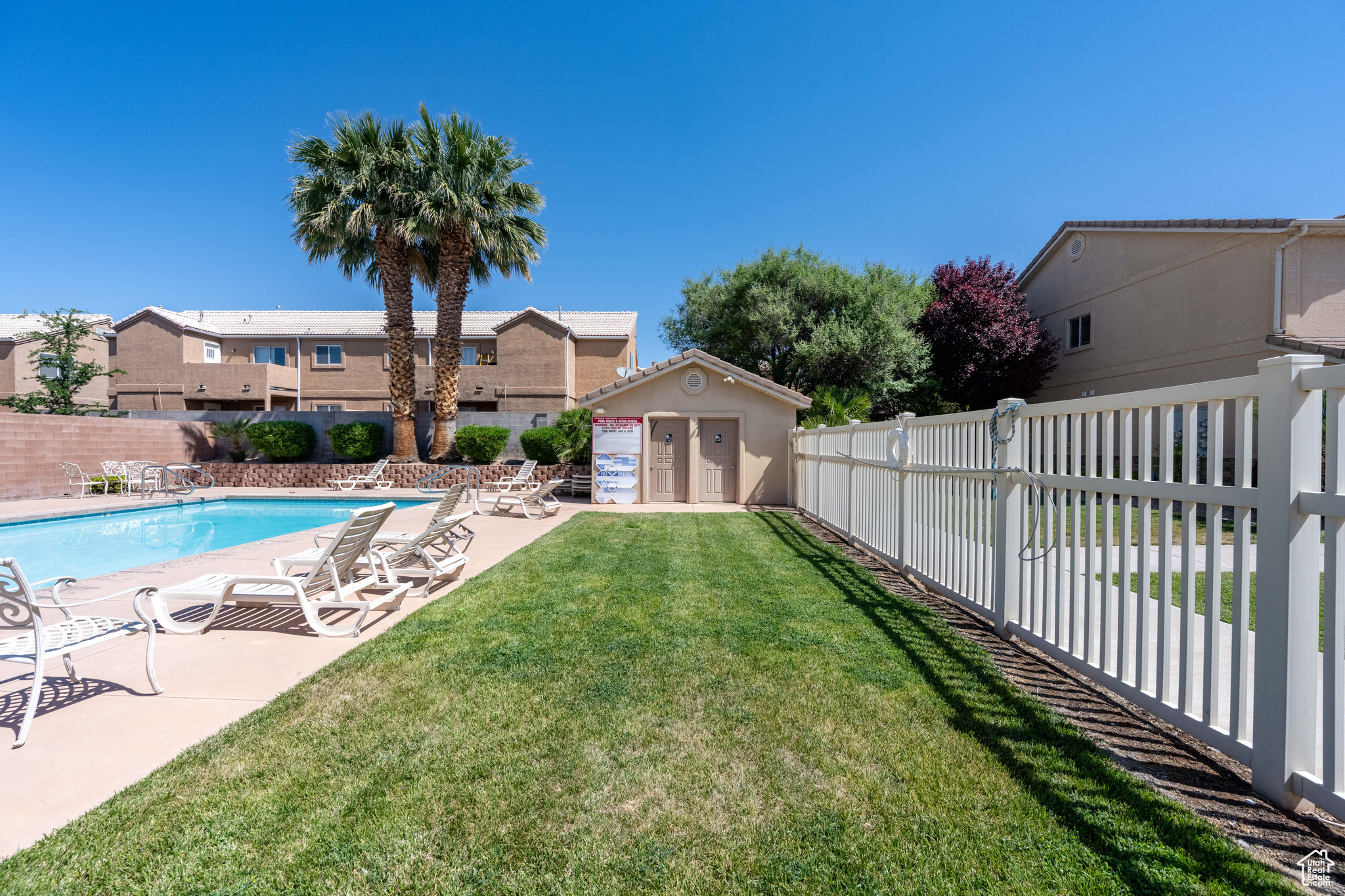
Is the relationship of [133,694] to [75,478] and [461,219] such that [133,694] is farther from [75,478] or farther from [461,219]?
[75,478]

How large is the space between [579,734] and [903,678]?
224 cm

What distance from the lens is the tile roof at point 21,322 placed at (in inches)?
1273

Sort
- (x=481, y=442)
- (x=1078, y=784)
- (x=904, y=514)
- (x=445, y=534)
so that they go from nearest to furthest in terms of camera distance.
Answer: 1. (x=1078, y=784)
2. (x=904, y=514)
3. (x=445, y=534)
4. (x=481, y=442)

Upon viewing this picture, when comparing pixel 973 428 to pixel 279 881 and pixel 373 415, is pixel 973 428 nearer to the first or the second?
pixel 279 881

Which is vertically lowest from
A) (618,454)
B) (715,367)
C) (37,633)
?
(37,633)

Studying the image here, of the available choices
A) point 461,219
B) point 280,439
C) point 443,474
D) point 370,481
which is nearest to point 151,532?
point 370,481

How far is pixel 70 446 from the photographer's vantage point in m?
17.9

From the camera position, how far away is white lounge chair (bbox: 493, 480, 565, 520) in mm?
12820

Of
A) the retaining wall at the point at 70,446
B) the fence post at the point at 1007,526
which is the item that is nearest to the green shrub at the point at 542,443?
the retaining wall at the point at 70,446

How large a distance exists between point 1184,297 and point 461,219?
71.6ft

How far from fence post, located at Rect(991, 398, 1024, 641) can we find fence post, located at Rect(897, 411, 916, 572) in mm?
1852

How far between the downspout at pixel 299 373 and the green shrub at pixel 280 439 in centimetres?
1125

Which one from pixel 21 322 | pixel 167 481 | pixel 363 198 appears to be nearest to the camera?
pixel 363 198

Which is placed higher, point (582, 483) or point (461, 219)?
point (461, 219)
